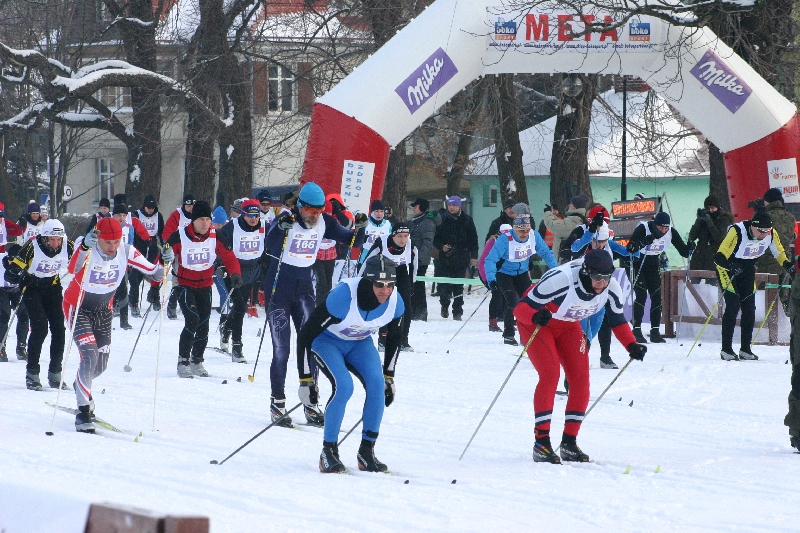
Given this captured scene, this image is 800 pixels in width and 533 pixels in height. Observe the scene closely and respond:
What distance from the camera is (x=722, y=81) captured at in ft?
49.5

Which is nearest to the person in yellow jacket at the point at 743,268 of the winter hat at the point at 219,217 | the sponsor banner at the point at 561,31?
the sponsor banner at the point at 561,31

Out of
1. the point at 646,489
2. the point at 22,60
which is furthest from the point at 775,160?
the point at 22,60

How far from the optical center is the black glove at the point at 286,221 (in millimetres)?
9500

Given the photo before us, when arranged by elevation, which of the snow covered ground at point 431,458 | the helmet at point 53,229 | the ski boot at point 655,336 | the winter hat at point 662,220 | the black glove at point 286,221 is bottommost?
the snow covered ground at point 431,458

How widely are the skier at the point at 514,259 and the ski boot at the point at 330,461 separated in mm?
6810

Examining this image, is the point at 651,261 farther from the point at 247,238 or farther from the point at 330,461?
the point at 330,461

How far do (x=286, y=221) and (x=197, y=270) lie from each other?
7.53 feet

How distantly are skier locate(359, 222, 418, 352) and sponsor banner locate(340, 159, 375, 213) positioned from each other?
1316 mm

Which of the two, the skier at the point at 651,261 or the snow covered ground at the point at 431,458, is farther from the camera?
the skier at the point at 651,261

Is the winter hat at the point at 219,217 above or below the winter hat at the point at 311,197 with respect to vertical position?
below

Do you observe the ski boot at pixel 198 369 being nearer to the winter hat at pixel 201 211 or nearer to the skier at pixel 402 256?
the winter hat at pixel 201 211

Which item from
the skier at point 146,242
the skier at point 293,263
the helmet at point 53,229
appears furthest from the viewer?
the skier at point 146,242

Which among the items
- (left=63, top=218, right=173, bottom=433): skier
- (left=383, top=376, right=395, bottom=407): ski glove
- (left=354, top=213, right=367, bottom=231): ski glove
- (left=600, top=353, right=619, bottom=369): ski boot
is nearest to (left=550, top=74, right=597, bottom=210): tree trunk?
(left=600, top=353, right=619, bottom=369): ski boot

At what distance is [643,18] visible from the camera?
1533cm
